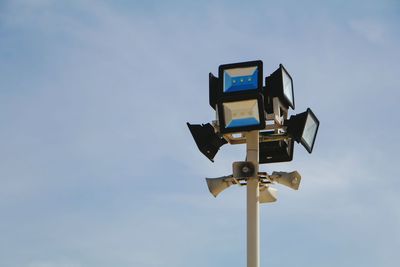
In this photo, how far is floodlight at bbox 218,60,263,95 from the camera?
10383mm

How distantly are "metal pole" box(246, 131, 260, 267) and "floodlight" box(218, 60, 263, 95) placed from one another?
109 cm

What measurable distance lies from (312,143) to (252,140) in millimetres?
993

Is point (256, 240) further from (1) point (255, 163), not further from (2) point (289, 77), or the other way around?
(2) point (289, 77)

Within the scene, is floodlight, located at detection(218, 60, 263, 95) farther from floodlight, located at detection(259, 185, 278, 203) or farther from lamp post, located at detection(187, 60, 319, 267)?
floodlight, located at detection(259, 185, 278, 203)

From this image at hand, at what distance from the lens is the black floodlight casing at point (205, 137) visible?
37.0ft

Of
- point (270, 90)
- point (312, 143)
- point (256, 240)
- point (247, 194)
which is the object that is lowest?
point (256, 240)

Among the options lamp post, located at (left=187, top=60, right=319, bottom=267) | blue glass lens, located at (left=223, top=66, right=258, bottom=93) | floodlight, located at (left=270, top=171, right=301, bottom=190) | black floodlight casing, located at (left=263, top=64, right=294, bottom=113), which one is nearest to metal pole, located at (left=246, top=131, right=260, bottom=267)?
lamp post, located at (left=187, top=60, right=319, bottom=267)

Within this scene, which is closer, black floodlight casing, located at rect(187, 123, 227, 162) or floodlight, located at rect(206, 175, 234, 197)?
floodlight, located at rect(206, 175, 234, 197)

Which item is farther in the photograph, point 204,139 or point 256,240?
point 204,139

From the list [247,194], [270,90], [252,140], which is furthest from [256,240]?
[270,90]

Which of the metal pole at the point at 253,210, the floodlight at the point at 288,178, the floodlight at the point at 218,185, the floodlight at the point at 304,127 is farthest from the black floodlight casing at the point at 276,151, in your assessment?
the floodlight at the point at 218,185

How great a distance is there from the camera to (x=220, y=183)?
11.0 m

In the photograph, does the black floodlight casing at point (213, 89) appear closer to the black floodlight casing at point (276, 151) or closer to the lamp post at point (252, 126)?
the lamp post at point (252, 126)

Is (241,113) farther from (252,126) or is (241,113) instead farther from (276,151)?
(276,151)
